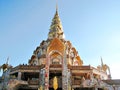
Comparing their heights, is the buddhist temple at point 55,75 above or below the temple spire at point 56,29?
below

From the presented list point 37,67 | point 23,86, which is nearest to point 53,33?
point 37,67

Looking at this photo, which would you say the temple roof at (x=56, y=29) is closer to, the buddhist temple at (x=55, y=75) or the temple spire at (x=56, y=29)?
the temple spire at (x=56, y=29)

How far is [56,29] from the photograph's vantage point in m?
46.8

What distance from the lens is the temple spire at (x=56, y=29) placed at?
1786 inches

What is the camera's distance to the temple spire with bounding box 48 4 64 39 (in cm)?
4538

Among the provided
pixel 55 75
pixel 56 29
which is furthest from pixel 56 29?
pixel 55 75

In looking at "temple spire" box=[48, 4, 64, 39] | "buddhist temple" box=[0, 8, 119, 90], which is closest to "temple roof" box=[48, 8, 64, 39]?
"temple spire" box=[48, 4, 64, 39]

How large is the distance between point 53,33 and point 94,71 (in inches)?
644

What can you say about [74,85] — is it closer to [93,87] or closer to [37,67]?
[93,87]

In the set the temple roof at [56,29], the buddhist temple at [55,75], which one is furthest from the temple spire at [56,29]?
the buddhist temple at [55,75]

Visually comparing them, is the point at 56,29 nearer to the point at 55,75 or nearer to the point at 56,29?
the point at 56,29

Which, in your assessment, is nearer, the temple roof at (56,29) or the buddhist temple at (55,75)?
the buddhist temple at (55,75)

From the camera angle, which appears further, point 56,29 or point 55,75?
point 56,29

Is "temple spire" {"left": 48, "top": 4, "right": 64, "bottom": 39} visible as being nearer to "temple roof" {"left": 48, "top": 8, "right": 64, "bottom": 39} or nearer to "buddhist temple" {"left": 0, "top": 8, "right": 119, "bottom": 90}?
"temple roof" {"left": 48, "top": 8, "right": 64, "bottom": 39}
